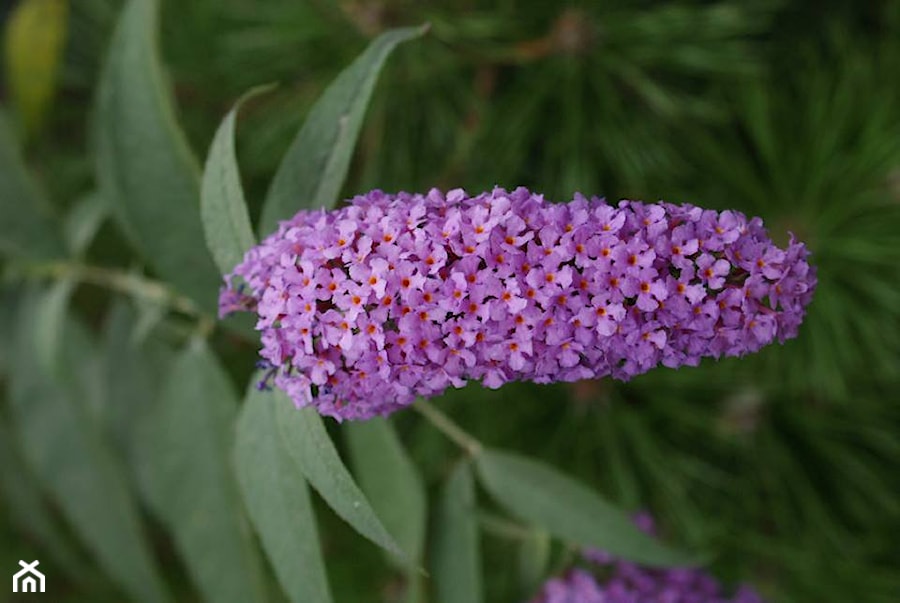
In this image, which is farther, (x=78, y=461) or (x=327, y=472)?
(x=78, y=461)

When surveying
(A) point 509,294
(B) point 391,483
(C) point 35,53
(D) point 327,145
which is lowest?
(B) point 391,483

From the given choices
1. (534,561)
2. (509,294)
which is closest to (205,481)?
(534,561)

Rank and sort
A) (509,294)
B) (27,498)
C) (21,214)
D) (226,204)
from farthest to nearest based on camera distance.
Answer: (27,498) → (21,214) → (226,204) → (509,294)

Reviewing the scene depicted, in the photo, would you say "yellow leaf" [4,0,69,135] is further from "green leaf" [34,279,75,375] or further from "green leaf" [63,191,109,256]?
"green leaf" [34,279,75,375]

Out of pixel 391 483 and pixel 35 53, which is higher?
pixel 35 53

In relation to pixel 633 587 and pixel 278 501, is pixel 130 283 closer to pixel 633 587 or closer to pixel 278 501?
pixel 278 501

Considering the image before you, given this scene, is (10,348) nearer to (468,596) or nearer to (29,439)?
(29,439)

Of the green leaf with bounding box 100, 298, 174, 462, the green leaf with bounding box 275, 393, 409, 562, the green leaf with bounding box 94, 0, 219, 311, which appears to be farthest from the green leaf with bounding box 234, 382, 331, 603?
the green leaf with bounding box 100, 298, 174, 462

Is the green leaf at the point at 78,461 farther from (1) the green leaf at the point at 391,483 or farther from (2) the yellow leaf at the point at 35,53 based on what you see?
(1) the green leaf at the point at 391,483
